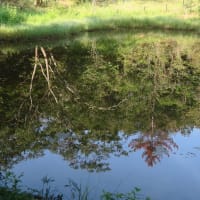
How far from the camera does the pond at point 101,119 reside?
34.4 ft

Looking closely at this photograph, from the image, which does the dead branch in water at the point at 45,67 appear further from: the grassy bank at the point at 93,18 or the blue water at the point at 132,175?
the blue water at the point at 132,175

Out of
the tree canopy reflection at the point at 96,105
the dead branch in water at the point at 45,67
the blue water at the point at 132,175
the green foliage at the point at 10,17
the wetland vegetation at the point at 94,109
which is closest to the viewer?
the blue water at the point at 132,175

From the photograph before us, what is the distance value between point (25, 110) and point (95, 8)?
26819 mm

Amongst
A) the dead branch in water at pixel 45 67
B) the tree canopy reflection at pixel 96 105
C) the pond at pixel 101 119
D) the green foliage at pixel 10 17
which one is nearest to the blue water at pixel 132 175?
the pond at pixel 101 119

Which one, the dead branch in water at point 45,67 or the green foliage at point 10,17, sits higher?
the green foliage at point 10,17

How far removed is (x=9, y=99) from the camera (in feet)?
53.9

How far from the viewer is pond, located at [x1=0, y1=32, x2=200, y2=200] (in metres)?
10.5

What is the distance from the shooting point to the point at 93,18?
1448 inches

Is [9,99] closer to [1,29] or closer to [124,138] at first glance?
[124,138]

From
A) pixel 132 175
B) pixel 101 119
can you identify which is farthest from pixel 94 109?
pixel 132 175

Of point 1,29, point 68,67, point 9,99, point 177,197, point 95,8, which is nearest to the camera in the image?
point 177,197

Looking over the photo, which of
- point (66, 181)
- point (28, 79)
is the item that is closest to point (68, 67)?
point (28, 79)

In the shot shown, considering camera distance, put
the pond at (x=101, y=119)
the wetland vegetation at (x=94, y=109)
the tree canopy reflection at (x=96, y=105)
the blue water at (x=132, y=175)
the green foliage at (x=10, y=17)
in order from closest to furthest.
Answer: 1. the blue water at (x=132, y=175)
2. the wetland vegetation at (x=94, y=109)
3. the pond at (x=101, y=119)
4. the tree canopy reflection at (x=96, y=105)
5. the green foliage at (x=10, y=17)

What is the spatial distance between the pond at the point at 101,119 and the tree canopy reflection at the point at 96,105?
3 centimetres
